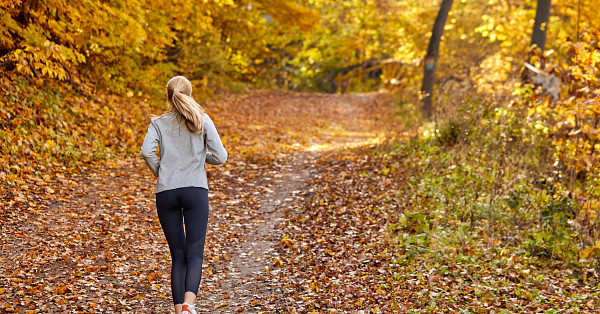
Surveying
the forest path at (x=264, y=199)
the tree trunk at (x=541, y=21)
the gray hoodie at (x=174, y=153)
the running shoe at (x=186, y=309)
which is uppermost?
the tree trunk at (x=541, y=21)

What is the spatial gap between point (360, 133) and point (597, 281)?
1101 centimetres

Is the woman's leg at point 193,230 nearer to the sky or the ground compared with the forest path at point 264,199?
nearer to the sky

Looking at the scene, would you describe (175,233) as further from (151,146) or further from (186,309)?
(151,146)

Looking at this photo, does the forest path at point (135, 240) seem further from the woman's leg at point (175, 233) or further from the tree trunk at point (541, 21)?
the tree trunk at point (541, 21)

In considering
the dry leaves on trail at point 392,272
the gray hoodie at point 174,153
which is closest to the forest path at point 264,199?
the dry leaves on trail at point 392,272

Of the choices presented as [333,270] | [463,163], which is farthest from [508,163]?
[333,270]

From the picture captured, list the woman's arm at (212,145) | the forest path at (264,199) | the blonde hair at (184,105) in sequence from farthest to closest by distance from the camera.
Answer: the forest path at (264,199) < the woman's arm at (212,145) < the blonde hair at (184,105)

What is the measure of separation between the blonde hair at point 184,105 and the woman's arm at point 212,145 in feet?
0.36

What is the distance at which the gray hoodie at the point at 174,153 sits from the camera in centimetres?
426

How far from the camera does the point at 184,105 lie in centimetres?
419

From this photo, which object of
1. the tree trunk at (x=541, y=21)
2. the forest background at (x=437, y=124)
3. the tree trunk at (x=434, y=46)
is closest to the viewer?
the forest background at (x=437, y=124)

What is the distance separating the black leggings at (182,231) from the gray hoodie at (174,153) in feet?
0.25

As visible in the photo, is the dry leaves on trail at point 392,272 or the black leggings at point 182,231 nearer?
the black leggings at point 182,231

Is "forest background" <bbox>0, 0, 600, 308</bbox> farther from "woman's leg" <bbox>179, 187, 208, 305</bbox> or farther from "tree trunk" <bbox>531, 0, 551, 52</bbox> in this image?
"woman's leg" <bbox>179, 187, 208, 305</bbox>
